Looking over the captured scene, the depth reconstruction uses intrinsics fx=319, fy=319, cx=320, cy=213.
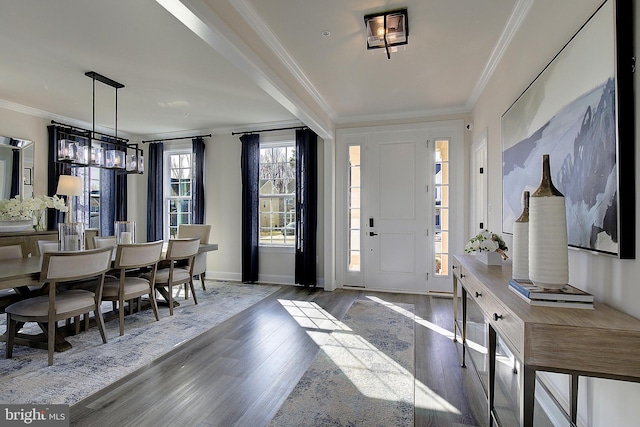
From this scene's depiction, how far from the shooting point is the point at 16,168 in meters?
4.66

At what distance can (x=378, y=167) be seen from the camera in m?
Answer: 5.11

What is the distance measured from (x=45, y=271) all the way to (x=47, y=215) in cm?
320

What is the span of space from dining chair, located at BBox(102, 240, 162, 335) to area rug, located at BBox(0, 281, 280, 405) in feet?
0.80

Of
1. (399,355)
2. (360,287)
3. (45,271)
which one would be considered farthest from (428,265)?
(45,271)

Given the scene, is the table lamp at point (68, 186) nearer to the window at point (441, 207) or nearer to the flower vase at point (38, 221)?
the flower vase at point (38, 221)

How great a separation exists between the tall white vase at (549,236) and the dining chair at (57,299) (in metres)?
3.28

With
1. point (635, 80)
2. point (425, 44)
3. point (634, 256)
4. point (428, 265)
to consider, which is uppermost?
point (425, 44)

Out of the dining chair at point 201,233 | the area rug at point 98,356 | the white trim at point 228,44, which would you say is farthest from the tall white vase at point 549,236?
the dining chair at point 201,233

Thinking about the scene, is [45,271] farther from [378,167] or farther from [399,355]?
[378,167]

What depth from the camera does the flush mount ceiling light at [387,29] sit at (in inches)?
96.9

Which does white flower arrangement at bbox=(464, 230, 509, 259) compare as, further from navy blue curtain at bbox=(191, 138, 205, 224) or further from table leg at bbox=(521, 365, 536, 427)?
navy blue curtain at bbox=(191, 138, 205, 224)

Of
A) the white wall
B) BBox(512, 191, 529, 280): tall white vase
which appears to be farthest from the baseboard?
BBox(512, 191, 529, 280): tall white vase

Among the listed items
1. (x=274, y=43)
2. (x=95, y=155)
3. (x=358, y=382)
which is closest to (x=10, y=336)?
(x=95, y=155)

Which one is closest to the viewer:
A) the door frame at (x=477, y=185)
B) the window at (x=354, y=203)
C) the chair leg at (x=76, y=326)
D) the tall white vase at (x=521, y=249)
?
the tall white vase at (x=521, y=249)
